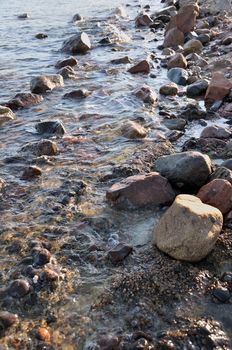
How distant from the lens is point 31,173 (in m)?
5.67

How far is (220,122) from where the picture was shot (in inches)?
283

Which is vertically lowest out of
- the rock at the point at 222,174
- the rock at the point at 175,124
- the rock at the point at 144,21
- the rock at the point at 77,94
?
the rock at the point at 144,21

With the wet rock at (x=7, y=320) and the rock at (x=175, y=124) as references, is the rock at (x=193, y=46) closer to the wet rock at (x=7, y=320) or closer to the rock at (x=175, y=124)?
the rock at (x=175, y=124)

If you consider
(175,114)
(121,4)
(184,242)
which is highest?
→ (184,242)

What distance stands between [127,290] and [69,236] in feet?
3.18

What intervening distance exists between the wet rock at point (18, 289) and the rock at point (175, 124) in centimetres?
392

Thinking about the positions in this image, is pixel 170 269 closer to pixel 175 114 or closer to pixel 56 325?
pixel 56 325

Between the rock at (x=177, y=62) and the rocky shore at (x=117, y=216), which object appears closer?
the rocky shore at (x=117, y=216)

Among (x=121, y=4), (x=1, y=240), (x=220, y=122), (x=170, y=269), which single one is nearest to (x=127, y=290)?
(x=170, y=269)

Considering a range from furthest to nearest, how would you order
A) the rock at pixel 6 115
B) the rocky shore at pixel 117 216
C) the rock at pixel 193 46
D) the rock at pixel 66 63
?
the rock at pixel 193 46 < the rock at pixel 66 63 < the rock at pixel 6 115 < the rocky shore at pixel 117 216

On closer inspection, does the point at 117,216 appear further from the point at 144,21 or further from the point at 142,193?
the point at 144,21

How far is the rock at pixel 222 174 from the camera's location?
4.93 metres

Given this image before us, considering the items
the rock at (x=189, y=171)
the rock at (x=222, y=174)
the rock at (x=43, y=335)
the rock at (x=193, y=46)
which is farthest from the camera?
the rock at (x=193, y=46)

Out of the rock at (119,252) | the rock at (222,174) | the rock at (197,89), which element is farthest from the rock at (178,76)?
the rock at (119,252)
